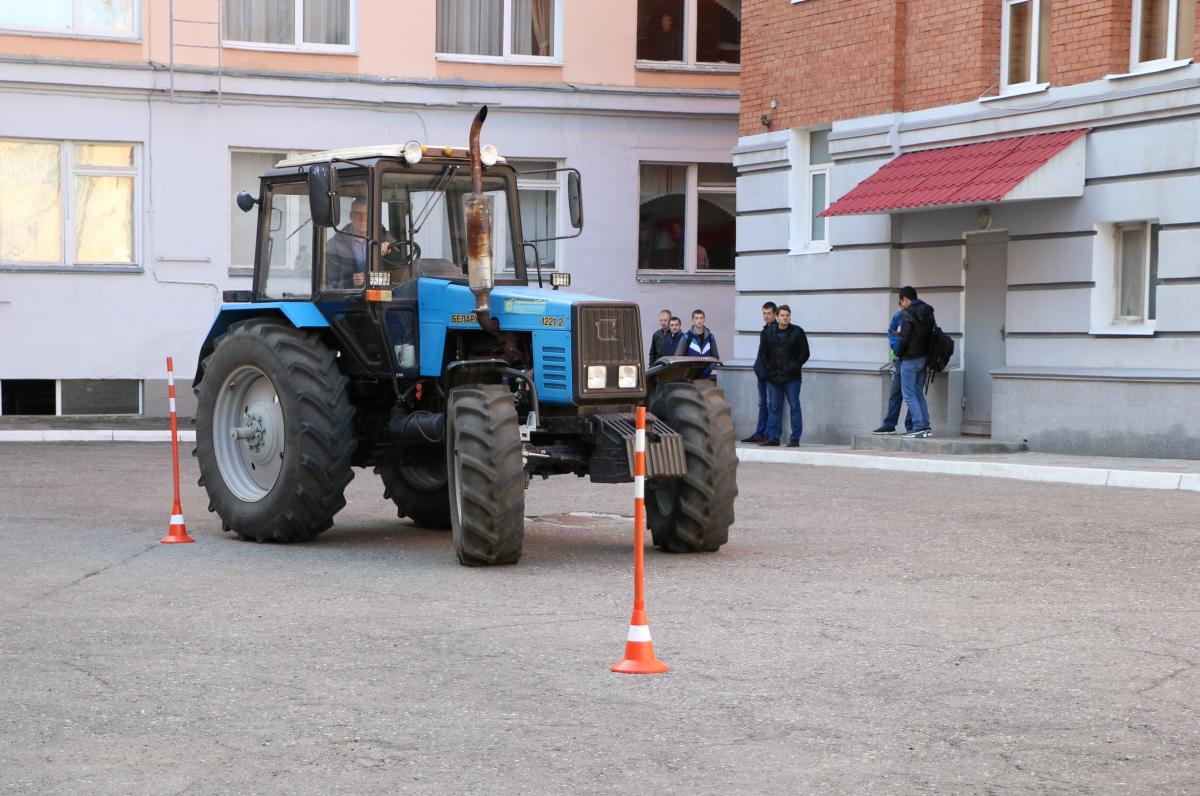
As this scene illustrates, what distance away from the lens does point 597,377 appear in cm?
1214

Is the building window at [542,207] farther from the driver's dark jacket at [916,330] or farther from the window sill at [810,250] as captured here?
the driver's dark jacket at [916,330]

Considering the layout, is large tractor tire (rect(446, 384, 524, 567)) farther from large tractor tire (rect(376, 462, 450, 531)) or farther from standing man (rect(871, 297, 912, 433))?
standing man (rect(871, 297, 912, 433))

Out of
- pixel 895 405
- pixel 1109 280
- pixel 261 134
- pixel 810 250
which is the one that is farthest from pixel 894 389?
pixel 261 134

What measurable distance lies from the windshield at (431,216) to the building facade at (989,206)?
892 cm

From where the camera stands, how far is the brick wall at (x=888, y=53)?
20938 mm

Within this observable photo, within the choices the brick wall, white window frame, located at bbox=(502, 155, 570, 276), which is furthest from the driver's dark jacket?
white window frame, located at bbox=(502, 155, 570, 276)

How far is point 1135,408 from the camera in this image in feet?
65.5

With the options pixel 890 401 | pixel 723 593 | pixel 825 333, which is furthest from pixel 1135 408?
pixel 723 593

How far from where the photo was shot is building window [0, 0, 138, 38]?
27484mm

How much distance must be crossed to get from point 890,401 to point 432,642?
14.8 meters

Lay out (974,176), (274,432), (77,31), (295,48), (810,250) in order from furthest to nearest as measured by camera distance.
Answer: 1. (295,48)
2. (77,31)
3. (810,250)
4. (974,176)
5. (274,432)

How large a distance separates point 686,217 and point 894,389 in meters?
9.33

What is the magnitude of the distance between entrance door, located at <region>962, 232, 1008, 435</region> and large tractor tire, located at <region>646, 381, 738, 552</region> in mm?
10822

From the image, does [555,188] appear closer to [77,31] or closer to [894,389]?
[77,31]
